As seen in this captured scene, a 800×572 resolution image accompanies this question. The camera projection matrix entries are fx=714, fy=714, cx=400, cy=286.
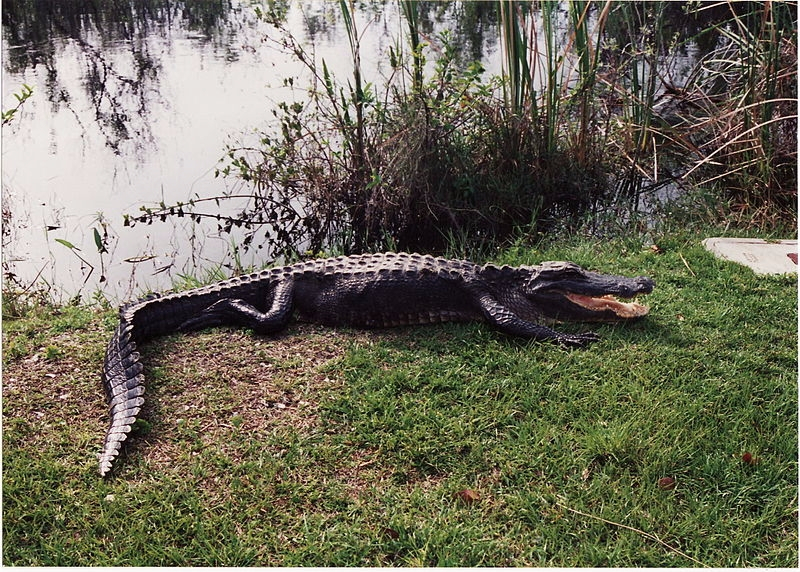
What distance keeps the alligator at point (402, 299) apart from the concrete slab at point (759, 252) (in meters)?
1.28

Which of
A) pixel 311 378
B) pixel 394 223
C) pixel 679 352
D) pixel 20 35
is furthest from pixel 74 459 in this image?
pixel 20 35

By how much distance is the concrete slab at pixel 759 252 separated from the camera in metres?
5.14

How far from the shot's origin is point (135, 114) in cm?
938

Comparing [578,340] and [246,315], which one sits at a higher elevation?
[246,315]

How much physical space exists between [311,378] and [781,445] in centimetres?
235

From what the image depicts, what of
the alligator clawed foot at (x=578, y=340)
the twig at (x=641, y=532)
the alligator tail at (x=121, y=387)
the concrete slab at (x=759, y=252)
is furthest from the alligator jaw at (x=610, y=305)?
the alligator tail at (x=121, y=387)

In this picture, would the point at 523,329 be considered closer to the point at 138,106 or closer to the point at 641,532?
the point at 641,532

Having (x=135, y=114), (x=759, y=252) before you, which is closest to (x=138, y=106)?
(x=135, y=114)

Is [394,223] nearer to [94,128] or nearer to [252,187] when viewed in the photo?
[252,187]

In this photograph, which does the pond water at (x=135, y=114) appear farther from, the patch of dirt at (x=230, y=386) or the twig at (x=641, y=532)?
the twig at (x=641, y=532)

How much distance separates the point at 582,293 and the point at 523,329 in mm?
531

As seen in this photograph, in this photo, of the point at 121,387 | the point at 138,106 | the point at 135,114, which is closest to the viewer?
the point at 121,387

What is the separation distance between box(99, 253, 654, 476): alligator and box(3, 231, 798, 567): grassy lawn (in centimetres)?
12

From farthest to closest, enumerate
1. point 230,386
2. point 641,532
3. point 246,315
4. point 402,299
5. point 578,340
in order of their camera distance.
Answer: point 402,299
point 246,315
point 578,340
point 230,386
point 641,532
